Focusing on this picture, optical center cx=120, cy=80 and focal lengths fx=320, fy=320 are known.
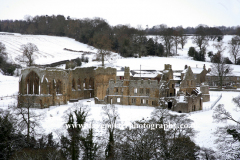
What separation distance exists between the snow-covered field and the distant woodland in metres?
3.81

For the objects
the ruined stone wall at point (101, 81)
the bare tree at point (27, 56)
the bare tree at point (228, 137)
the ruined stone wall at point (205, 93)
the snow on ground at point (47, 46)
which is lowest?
the bare tree at point (228, 137)

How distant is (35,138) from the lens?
34625mm

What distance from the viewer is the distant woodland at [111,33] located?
9312 centimetres

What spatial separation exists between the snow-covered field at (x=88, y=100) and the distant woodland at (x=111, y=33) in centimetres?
381

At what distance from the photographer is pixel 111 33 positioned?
109 metres

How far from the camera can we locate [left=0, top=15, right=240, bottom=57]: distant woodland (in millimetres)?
93125

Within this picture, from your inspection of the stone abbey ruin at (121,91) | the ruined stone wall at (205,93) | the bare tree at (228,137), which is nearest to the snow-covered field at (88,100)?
the ruined stone wall at (205,93)

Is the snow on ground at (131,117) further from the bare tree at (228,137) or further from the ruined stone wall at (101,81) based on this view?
the ruined stone wall at (101,81)

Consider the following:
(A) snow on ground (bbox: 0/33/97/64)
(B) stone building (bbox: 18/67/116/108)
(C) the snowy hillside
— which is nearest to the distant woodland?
(C) the snowy hillside

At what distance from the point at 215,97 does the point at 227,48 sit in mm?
56159

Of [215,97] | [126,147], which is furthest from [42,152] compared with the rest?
[215,97]

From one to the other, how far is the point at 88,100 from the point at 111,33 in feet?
194

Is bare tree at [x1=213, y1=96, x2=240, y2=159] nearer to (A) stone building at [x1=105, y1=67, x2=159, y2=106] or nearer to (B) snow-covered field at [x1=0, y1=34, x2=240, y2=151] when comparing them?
(B) snow-covered field at [x1=0, y1=34, x2=240, y2=151]

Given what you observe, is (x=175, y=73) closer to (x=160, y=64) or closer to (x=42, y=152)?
(x=160, y=64)
